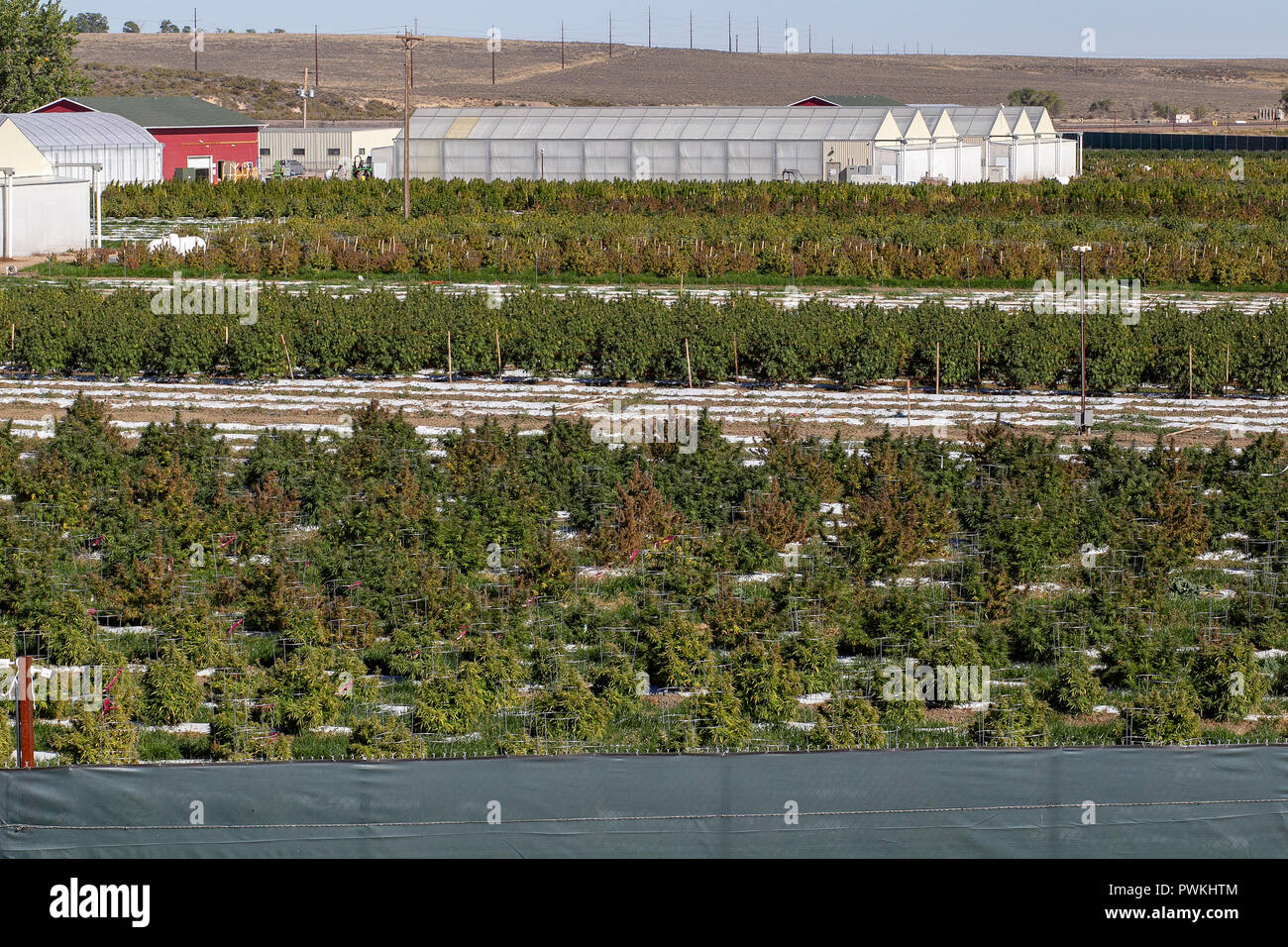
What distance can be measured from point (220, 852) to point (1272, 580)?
11.4 metres

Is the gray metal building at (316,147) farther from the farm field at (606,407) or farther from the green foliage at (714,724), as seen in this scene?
the green foliage at (714,724)

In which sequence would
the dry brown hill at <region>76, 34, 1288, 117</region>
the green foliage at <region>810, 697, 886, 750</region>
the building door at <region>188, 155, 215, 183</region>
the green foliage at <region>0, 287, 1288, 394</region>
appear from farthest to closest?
the dry brown hill at <region>76, 34, 1288, 117</region>, the building door at <region>188, 155, 215, 183</region>, the green foliage at <region>0, 287, 1288, 394</region>, the green foliage at <region>810, 697, 886, 750</region>

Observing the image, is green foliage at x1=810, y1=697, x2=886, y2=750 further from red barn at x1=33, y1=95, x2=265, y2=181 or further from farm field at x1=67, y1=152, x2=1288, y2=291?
red barn at x1=33, y1=95, x2=265, y2=181

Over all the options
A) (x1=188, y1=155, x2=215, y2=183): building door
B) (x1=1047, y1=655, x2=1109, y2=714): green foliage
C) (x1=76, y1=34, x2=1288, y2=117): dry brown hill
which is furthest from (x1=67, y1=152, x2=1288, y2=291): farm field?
(x1=76, y1=34, x2=1288, y2=117): dry brown hill

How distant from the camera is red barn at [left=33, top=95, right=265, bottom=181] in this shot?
240 feet

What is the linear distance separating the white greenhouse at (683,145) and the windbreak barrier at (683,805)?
57979mm

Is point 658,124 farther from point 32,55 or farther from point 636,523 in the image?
point 636,523

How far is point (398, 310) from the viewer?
103ft

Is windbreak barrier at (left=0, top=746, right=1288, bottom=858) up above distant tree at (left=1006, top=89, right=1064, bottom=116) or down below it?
below

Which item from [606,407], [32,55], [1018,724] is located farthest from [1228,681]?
[32,55]

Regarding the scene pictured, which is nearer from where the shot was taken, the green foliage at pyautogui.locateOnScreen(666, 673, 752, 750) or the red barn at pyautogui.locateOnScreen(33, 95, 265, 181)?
the green foliage at pyautogui.locateOnScreen(666, 673, 752, 750)

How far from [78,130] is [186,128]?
11966mm

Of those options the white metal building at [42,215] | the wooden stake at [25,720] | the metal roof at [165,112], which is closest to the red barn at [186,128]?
the metal roof at [165,112]
